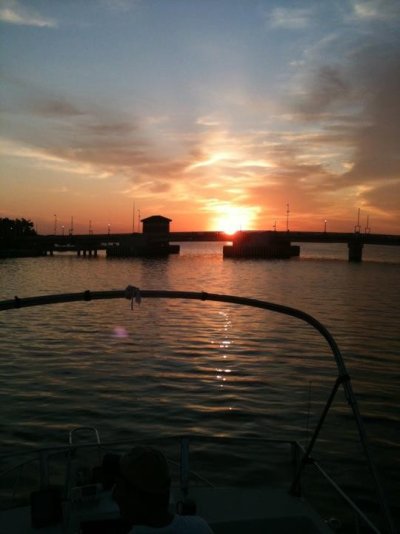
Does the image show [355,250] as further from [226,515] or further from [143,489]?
[143,489]

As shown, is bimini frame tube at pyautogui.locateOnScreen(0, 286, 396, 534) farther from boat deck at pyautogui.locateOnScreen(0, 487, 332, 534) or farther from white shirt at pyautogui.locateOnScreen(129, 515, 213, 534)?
white shirt at pyautogui.locateOnScreen(129, 515, 213, 534)

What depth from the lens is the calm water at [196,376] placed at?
17453mm

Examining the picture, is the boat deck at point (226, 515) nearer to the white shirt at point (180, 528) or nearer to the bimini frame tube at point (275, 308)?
the bimini frame tube at point (275, 308)

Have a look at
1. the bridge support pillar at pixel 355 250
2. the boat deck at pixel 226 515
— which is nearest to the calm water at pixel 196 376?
the boat deck at pixel 226 515

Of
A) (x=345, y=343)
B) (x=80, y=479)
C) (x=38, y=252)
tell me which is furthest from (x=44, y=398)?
(x=38, y=252)

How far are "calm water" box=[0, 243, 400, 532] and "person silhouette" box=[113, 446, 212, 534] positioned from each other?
8.38 metres

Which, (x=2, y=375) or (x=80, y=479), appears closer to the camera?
(x=80, y=479)

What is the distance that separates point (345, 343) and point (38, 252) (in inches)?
6920

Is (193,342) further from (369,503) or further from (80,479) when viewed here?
(80,479)

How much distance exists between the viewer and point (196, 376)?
25.0 m

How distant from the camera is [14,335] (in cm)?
3519

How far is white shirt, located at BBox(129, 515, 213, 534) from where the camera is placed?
355cm

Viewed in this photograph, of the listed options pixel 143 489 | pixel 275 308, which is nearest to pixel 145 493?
pixel 143 489

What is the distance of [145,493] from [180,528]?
0.44 metres
